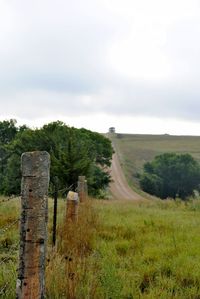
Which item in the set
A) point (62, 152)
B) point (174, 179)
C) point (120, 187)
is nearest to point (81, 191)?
point (62, 152)

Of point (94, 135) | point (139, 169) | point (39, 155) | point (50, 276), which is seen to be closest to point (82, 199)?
point (50, 276)

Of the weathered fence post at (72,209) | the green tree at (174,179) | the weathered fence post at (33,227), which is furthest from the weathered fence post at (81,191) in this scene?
the green tree at (174,179)

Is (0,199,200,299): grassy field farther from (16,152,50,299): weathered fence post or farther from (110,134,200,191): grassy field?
(110,134,200,191): grassy field

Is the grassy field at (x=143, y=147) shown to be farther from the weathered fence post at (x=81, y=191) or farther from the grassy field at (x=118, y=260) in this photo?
the grassy field at (x=118, y=260)

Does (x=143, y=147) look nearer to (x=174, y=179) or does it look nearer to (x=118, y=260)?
(x=174, y=179)

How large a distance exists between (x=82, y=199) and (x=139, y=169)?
7883 centimetres

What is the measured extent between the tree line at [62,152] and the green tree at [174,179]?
54.5ft

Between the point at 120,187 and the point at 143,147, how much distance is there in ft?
149

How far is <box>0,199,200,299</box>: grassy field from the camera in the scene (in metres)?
4.72

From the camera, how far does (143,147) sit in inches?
4454

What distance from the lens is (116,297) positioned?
4.64 metres

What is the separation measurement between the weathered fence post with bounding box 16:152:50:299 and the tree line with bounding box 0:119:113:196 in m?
24.6

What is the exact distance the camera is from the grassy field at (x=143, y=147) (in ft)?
307

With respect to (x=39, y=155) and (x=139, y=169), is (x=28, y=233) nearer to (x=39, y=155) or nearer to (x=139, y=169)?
(x=39, y=155)
